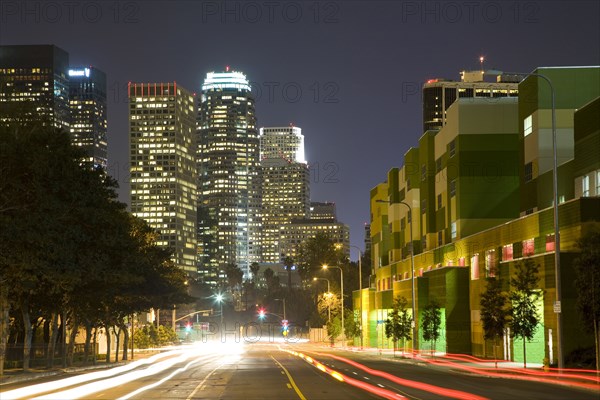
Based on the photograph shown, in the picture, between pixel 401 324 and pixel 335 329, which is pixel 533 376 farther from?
pixel 335 329

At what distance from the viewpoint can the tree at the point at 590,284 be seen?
41062mm

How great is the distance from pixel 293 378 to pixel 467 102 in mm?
42975

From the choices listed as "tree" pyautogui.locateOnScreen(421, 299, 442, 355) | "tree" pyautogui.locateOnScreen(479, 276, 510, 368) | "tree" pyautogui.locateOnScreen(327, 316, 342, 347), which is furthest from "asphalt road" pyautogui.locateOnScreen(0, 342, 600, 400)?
"tree" pyautogui.locateOnScreen(327, 316, 342, 347)

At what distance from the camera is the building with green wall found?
54281mm

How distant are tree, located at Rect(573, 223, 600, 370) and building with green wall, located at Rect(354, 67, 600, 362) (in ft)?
26.8

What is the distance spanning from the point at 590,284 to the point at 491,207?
4014 centimetres

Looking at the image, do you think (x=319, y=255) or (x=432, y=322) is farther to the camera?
(x=319, y=255)

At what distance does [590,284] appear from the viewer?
4128 cm

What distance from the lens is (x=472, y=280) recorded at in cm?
7481

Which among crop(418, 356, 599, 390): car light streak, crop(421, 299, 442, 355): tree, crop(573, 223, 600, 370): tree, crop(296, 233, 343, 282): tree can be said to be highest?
crop(296, 233, 343, 282): tree

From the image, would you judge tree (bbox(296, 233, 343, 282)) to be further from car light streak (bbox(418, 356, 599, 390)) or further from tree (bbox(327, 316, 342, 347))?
car light streak (bbox(418, 356, 599, 390))

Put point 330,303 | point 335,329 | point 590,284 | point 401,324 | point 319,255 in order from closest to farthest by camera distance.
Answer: point 590,284
point 401,324
point 335,329
point 330,303
point 319,255

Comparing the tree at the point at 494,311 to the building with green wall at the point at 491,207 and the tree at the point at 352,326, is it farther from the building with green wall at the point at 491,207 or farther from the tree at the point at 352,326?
the tree at the point at 352,326

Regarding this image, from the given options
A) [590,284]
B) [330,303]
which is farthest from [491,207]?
[330,303]
